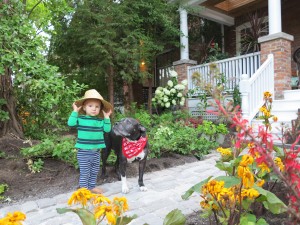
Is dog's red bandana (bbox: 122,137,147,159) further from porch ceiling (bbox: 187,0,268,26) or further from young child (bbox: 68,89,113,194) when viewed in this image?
porch ceiling (bbox: 187,0,268,26)

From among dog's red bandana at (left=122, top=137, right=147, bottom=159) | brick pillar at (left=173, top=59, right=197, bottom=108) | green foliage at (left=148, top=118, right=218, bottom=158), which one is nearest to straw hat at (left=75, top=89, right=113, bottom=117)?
dog's red bandana at (left=122, top=137, right=147, bottom=159)

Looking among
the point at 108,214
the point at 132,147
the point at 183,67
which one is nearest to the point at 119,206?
the point at 108,214

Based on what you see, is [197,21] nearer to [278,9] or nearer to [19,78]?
[278,9]

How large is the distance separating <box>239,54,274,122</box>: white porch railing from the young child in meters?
3.80

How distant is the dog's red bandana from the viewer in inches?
113

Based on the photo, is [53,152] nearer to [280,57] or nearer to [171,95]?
[171,95]

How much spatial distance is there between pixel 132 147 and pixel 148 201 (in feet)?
1.97

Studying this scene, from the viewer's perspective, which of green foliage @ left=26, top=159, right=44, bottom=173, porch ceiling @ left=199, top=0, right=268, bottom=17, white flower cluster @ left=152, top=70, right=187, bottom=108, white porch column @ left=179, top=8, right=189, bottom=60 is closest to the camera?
green foliage @ left=26, top=159, right=44, bottom=173

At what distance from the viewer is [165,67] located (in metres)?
10.9

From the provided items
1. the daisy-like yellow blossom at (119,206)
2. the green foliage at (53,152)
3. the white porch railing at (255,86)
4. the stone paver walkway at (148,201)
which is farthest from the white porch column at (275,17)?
the daisy-like yellow blossom at (119,206)

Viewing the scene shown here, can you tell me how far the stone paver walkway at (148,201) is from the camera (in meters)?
2.31

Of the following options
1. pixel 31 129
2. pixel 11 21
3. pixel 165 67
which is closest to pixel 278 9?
pixel 165 67

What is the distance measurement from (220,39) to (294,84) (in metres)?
4.12

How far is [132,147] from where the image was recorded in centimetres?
287
